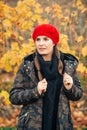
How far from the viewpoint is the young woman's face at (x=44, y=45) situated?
396 centimetres

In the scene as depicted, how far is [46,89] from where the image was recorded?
396cm

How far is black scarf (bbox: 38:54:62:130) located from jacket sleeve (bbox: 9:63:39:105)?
0.14 meters

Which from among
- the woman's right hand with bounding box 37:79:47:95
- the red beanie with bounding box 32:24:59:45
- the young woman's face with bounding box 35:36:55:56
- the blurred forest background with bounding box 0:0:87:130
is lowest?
the blurred forest background with bounding box 0:0:87:130

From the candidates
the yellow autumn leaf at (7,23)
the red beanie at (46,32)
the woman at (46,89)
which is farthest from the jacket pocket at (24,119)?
the yellow autumn leaf at (7,23)

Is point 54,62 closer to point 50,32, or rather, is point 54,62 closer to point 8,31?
point 50,32

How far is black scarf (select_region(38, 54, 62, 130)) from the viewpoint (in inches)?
156

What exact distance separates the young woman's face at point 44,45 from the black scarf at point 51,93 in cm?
6

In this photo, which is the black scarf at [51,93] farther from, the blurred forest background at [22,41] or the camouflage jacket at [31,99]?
the blurred forest background at [22,41]

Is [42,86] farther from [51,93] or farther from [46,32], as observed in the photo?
[46,32]

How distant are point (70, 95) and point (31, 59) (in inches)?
19.3

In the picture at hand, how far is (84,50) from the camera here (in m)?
7.09

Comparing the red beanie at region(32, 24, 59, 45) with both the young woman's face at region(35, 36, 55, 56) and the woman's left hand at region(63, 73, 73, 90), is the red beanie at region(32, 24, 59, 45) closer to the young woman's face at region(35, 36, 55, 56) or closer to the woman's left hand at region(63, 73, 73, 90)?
the young woman's face at region(35, 36, 55, 56)

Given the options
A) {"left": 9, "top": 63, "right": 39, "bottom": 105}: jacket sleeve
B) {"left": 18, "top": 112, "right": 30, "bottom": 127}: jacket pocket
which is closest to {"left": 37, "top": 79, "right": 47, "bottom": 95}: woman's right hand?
{"left": 9, "top": 63, "right": 39, "bottom": 105}: jacket sleeve

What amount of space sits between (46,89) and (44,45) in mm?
397
